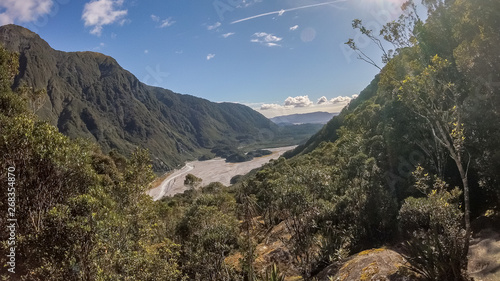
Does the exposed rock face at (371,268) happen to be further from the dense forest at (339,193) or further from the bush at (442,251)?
the bush at (442,251)

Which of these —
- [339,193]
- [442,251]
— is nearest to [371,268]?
[442,251]

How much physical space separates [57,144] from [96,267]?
6.17m

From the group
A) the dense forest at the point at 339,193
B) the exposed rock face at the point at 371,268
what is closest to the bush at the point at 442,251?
the dense forest at the point at 339,193

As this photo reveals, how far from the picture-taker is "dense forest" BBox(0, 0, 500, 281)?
9.20 m

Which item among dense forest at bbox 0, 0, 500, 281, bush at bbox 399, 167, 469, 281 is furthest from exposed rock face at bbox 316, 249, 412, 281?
bush at bbox 399, 167, 469, 281

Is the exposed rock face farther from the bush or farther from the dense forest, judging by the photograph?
the bush

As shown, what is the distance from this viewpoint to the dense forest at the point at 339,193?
30.2 feet

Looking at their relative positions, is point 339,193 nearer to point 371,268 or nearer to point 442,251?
point 371,268

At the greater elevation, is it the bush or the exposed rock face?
the bush

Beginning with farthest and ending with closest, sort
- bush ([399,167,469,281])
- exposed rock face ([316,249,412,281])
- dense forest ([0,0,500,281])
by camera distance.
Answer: exposed rock face ([316,249,412,281])
bush ([399,167,469,281])
dense forest ([0,0,500,281])

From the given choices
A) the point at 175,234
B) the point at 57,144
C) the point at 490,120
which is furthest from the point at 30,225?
the point at 490,120

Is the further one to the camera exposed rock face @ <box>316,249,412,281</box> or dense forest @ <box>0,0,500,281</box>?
exposed rock face @ <box>316,249,412,281</box>

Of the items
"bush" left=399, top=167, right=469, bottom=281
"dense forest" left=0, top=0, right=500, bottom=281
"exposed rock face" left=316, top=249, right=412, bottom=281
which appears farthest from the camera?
"exposed rock face" left=316, top=249, right=412, bottom=281

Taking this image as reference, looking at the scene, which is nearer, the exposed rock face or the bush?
the bush
